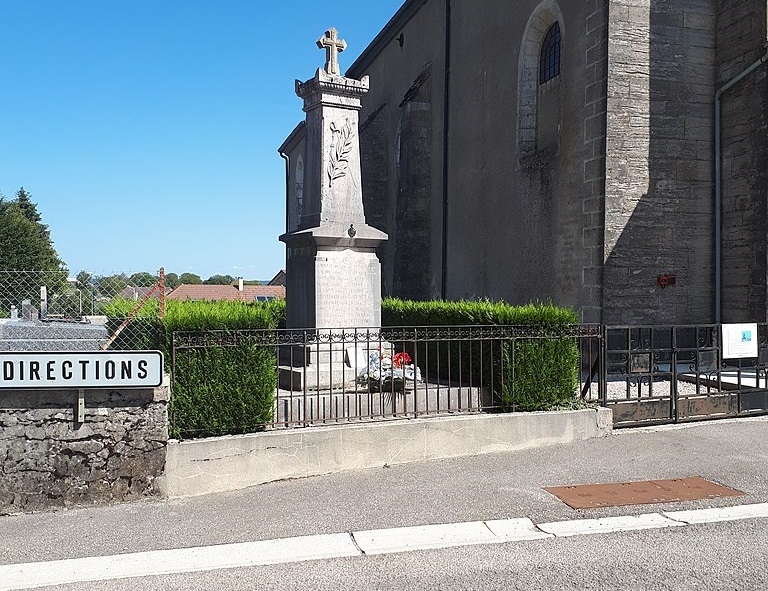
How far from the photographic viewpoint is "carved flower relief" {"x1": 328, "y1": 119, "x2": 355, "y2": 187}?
8945 millimetres

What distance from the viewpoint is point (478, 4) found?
17094 millimetres

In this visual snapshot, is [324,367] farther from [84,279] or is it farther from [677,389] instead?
[677,389]

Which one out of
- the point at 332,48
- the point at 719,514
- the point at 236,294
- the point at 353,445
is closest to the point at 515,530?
the point at 719,514

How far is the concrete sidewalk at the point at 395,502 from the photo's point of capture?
16.1ft

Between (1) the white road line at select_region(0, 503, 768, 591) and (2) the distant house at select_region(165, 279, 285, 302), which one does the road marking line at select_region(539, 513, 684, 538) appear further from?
(2) the distant house at select_region(165, 279, 285, 302)

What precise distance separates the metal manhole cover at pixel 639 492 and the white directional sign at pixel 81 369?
11.5 feet

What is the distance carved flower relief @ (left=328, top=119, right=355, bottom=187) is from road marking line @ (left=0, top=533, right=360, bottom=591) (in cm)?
528

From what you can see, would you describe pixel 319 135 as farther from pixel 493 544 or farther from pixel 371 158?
pixel 371 158

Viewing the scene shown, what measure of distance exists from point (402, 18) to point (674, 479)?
2026cm

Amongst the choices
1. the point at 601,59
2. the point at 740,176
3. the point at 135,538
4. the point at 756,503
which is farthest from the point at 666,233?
the point at 135,538

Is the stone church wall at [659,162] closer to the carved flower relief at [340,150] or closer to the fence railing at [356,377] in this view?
the fence railing at [356,377]

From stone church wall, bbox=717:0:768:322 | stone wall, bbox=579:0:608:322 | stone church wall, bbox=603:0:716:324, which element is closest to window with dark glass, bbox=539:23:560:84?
stone wall, bbox=579:0:608:322

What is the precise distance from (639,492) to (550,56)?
10.9 meters

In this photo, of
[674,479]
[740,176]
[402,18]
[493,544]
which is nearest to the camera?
[493,544]
